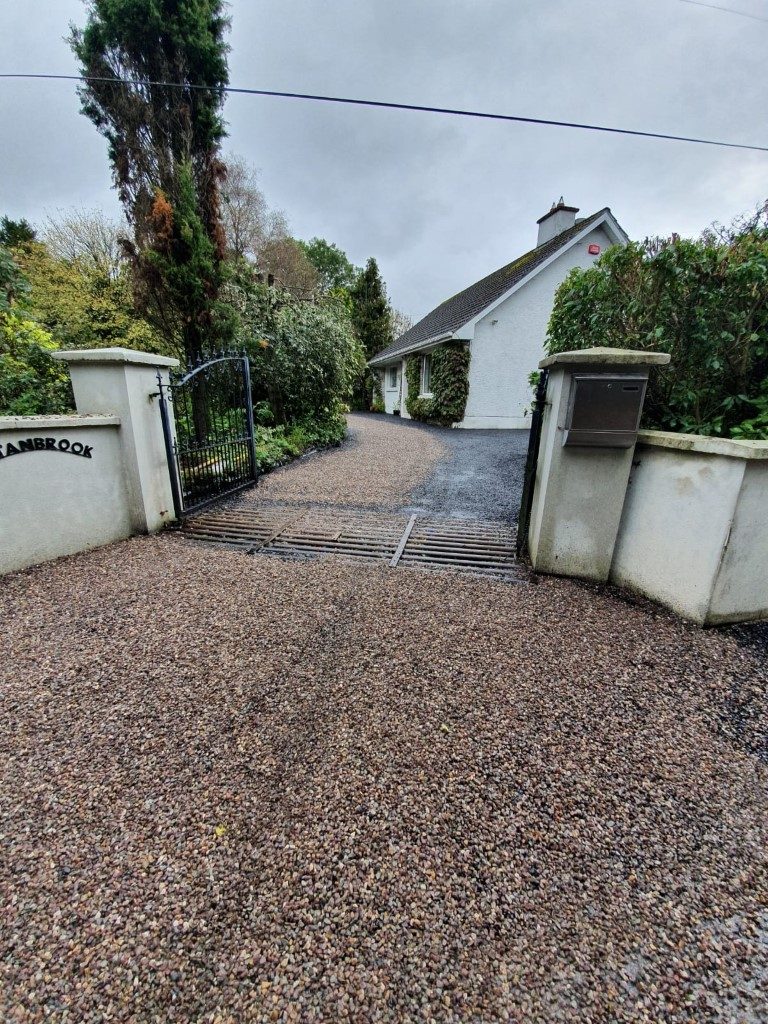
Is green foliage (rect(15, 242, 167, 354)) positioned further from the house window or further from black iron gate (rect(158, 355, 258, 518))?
the house window

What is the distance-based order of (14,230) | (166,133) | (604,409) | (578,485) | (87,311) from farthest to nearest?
(14,230)
(87,311)
(166,133)
(578,485)
(604,409)

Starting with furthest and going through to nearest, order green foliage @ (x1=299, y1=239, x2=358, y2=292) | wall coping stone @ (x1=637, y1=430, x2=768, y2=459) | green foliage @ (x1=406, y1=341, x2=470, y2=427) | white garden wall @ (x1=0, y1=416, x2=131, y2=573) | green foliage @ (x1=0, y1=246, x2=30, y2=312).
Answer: green foliage @ (x1=299, y1=239, x2=358, y2=292) < green foliage @ (x1=406, y1=341, x2=470, y2=427) < green foliage @ (x1=0, y1=246, x2=30, y2=312) < white garden wall @ (x1=0, y1=416, x2=131, y2=573) < wall coping stone @ (x1=637, y1=430, x2=768, y2=459)

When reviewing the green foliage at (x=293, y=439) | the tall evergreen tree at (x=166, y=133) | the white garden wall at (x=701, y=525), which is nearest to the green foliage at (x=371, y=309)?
the green foliage at (x=293, y=439)

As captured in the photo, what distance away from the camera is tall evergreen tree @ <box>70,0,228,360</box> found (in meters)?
6.03

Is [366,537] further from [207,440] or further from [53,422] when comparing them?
[53,422]

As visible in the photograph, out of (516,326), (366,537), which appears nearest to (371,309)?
(516,326)

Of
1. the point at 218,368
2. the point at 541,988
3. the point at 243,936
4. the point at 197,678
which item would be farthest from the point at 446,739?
the point at 218,368

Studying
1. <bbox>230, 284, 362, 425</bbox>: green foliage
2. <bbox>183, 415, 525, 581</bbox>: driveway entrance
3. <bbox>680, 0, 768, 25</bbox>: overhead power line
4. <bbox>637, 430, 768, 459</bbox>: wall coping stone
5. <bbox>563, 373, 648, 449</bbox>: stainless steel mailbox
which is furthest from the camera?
<bbox>230, 284, 362, 425</bbox>: green foliage

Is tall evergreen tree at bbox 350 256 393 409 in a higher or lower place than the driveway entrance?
higher

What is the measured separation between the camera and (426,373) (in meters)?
16.3

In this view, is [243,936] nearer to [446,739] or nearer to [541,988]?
[541,988]

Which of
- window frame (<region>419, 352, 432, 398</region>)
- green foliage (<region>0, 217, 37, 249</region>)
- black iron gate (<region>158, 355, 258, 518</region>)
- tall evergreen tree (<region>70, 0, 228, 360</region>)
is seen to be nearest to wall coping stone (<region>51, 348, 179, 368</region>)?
black iron gate (<region>158, 355, 258, 518</region>)

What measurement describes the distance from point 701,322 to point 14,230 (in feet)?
107

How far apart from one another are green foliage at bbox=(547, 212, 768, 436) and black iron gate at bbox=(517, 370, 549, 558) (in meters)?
1.01
